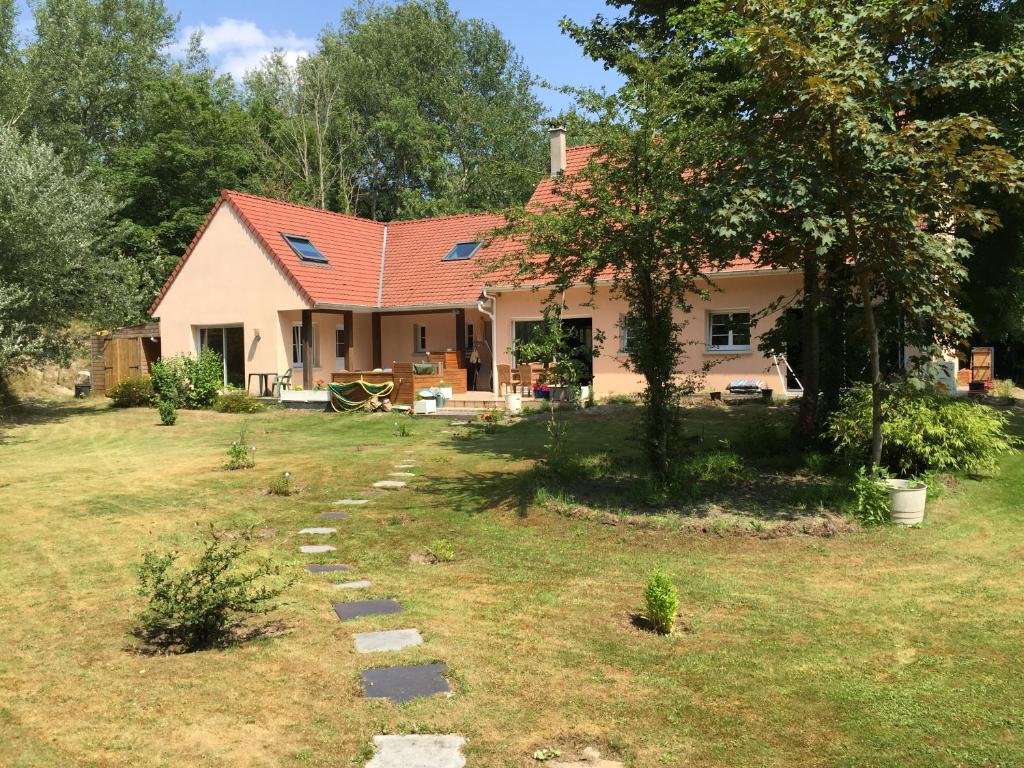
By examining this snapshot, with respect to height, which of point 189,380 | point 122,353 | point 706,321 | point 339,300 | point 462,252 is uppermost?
point 462,252

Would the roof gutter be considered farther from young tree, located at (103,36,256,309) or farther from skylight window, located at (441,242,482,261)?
young tree, located at (103,36,256,309)

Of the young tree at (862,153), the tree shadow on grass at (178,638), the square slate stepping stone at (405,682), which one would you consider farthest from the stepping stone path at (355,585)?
the young tree at (862,153)

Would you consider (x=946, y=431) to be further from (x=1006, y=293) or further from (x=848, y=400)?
(x=1006, y=293)

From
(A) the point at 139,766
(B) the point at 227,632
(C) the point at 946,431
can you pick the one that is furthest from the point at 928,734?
(C) the point at 946,431

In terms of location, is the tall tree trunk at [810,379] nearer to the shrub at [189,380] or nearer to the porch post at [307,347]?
the porch post at [307,347]

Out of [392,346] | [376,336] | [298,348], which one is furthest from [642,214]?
[392,346]

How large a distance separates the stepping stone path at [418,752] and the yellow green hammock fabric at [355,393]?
54.6ft

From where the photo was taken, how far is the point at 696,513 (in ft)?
27.7

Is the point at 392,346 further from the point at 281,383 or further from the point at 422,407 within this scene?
the point at 422,407

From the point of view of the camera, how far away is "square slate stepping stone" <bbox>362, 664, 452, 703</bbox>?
430 cm

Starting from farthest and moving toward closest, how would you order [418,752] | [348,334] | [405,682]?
1. [348,334]
2. [405,682]
3. [418,752]

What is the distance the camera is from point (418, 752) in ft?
12.0

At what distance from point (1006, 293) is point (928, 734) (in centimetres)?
1070

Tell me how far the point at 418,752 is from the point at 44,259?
20.6 metres
